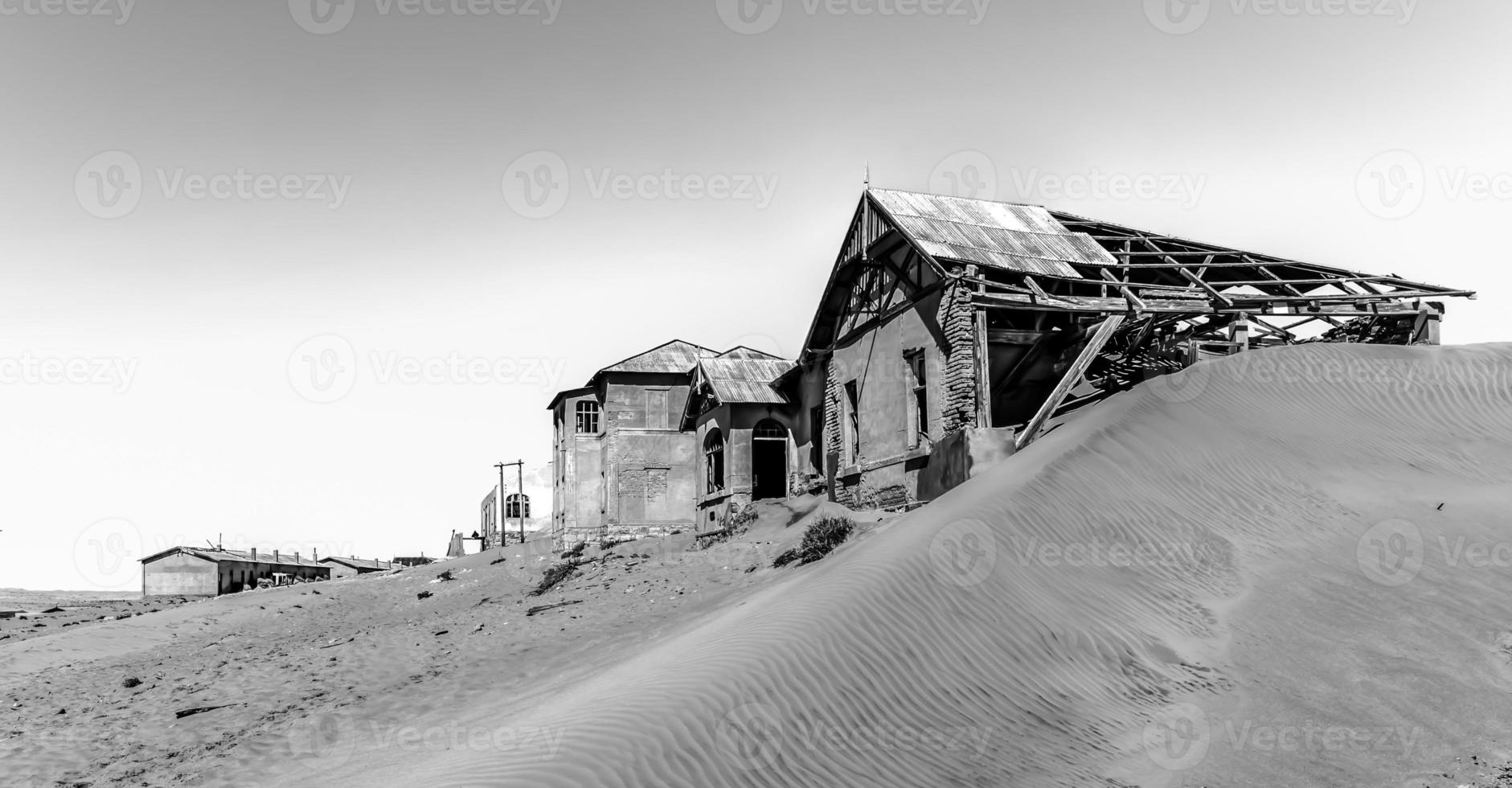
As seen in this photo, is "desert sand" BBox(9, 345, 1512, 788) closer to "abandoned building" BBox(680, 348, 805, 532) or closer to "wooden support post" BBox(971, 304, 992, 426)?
"wooden support post" BBox(971, 304, 992, 426)

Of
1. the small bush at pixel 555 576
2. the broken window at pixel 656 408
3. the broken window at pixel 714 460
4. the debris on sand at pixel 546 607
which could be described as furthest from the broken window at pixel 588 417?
the debris on sand at pixel 546 607

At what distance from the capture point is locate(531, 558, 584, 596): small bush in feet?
61.7

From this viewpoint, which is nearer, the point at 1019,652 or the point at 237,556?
the point at 1019,652

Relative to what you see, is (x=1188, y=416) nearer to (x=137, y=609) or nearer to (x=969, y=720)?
(x=969, y=720)

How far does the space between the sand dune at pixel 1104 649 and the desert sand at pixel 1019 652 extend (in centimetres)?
3

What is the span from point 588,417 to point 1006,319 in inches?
868

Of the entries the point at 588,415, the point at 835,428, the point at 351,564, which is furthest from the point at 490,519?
the point at 835,428

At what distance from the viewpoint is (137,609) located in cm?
2606

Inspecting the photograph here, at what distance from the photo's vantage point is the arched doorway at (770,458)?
29.6 meters

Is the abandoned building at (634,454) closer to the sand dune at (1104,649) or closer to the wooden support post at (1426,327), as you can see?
the sand dune at (1104,649)

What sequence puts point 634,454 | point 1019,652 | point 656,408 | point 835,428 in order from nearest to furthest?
point 1019,652
point 835,428
point 634,454
point 656,408

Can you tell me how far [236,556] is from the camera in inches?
2073

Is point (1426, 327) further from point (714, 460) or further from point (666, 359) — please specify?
point (666, 359)

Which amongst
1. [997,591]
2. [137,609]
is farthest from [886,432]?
[137,609]
